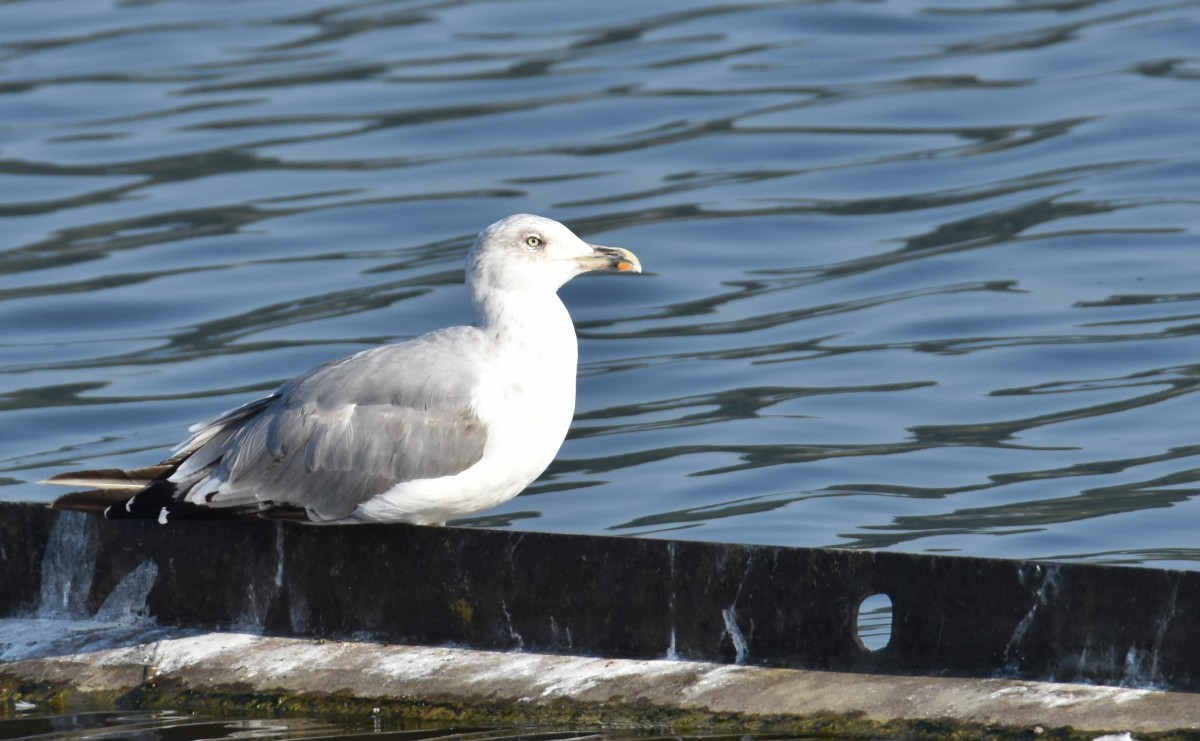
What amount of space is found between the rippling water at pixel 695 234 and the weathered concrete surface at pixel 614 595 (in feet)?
10.7

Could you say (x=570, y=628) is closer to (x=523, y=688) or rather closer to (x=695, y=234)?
(x=523, y=688)

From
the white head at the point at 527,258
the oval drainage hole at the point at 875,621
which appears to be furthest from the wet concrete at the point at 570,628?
the oval drainage hole at the point at 875,621

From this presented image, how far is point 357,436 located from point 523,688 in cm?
115

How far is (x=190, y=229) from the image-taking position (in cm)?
1683

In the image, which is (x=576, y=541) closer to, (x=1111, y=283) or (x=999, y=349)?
(x=999, y=349)

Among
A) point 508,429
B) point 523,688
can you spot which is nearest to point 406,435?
point 508,429

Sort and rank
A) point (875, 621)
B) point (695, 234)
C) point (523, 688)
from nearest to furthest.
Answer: point (523, 688)
point (875, 621)
point (695, 234)

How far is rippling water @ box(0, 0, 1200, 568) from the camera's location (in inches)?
408

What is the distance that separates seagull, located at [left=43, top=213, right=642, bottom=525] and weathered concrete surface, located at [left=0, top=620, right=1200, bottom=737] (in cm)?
47

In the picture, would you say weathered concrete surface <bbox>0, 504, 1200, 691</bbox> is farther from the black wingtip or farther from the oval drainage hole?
the oval drainage hole

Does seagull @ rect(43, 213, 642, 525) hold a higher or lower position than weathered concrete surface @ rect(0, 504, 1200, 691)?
higher

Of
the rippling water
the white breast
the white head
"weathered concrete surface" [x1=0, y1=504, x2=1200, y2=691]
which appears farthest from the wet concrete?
the rippling water

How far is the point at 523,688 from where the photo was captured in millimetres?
5781

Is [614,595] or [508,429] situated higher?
[508,429]
